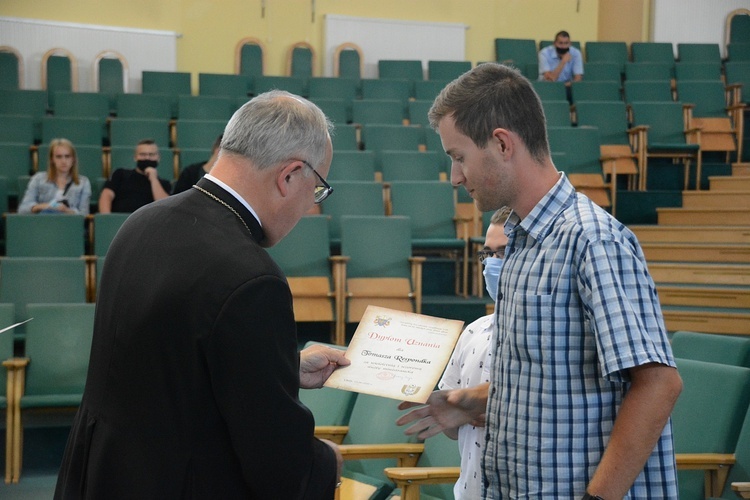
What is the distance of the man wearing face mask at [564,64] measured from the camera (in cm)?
787

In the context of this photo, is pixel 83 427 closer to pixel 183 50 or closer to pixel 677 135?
pixel 677 135

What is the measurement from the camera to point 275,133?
4.05 ft

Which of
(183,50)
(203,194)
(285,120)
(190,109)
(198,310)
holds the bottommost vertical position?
(198,310)

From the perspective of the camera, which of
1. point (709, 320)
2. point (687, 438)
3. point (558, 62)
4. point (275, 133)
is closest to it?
point (275, 133)

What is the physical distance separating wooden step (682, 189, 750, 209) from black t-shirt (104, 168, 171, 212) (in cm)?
365

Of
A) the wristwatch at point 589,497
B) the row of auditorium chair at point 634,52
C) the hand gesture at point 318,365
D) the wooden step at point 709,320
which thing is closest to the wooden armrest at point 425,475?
the hand gesture at point 318,365

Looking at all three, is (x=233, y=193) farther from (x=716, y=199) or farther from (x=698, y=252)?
A: (x=716, y=199)

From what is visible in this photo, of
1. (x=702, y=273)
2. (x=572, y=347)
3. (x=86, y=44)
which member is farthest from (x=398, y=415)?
(x=86, y=44)

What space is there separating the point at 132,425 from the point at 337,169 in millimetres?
4589

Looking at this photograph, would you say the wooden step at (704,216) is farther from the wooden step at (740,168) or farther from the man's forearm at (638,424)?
the man's forearm at (638,424)

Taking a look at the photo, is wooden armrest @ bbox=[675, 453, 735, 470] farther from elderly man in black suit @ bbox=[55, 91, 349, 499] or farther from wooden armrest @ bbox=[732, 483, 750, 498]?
elderly man in black suit @ bbox=[55, 91, 349, 499]

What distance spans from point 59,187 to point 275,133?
4.14 meters

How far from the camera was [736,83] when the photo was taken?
7.49m

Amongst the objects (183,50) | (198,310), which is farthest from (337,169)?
(198,310)
